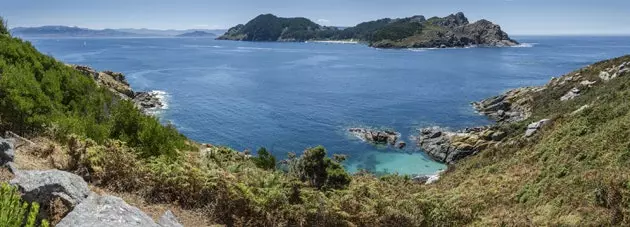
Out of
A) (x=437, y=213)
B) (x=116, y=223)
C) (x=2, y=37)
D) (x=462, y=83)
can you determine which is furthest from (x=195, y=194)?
(x=462, y=83)

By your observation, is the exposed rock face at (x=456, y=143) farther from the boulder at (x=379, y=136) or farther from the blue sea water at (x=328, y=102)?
the boulder at (x=379, y=136)

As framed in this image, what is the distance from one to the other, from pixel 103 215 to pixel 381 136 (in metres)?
46.7

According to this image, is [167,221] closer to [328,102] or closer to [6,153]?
[6,153]

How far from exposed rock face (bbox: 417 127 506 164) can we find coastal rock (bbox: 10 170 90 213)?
41.0 metres

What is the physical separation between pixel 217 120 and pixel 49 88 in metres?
41.5

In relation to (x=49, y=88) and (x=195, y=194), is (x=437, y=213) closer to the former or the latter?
(x=195, y=194)

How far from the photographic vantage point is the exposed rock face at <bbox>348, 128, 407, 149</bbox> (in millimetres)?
51394

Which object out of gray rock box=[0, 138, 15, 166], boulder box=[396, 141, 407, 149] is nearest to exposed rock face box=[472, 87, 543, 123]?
boulder box=[396, 141, 407, 149]

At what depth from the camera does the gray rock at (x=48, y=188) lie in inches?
329

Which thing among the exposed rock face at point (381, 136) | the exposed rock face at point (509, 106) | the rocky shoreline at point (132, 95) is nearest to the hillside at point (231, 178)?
the exposed rock face at point (381, 136)

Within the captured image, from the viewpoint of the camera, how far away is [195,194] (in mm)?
12016

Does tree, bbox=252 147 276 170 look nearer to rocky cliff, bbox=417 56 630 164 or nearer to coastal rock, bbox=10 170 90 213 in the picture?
coastal rock, bbox=10 170 90 213

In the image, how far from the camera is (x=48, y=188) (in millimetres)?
8523

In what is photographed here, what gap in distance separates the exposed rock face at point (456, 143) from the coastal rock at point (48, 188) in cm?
4102
